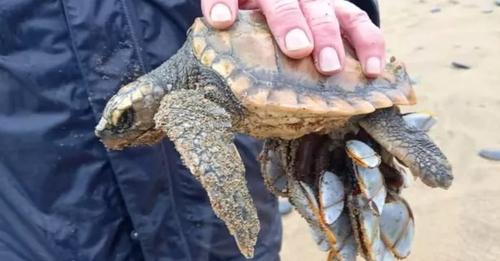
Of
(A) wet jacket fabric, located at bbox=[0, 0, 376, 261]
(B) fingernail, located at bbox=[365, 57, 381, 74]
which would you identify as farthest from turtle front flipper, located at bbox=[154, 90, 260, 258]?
(B) fingernail, located at bbox=[365, 57, 381, 74]

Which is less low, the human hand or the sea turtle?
the human hand

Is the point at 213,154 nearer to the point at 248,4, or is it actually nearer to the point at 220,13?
the point at 220,13

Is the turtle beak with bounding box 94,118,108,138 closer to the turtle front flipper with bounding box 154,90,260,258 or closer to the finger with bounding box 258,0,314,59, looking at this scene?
the turtle front flipper with bounding box 154,90,260,258

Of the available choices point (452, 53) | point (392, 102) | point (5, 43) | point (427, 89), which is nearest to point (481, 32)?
point (452, 53)

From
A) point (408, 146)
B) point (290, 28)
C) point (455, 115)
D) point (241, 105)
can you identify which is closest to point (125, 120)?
point (241, 105)

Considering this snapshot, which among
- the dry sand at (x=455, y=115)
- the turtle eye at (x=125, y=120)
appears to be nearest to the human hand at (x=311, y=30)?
the turtle eye at (x=125, y=120)

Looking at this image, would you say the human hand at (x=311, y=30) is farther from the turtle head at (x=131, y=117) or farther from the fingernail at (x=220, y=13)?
the turtle head at (x=131, y=117)

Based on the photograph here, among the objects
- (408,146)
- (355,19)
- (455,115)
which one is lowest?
(455,115)

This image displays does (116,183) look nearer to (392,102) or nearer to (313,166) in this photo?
(313,166)
